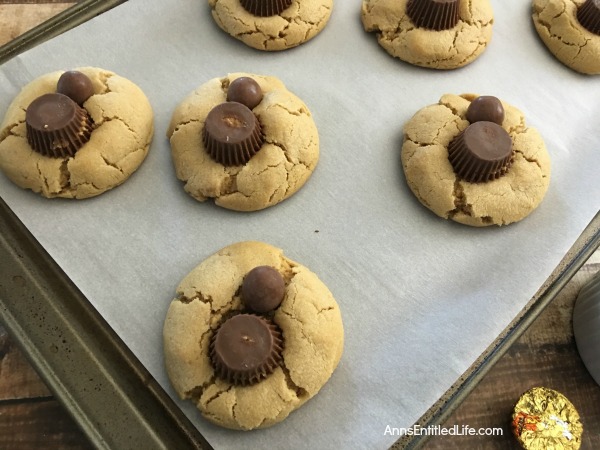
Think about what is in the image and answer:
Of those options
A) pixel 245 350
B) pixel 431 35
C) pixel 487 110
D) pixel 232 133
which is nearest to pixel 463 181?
pixel 487 110

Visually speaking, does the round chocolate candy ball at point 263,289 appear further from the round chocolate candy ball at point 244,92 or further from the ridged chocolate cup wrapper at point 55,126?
the ridged chocolate cup wrapper at point 55,126

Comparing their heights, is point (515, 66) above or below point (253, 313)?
above

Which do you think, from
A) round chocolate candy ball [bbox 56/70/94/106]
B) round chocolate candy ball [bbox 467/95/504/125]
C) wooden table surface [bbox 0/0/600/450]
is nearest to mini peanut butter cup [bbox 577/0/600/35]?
round chocolate candy ball [bbox 467/95/504/125]

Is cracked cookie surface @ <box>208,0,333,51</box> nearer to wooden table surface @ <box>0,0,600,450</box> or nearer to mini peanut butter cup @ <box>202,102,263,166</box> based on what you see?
A: mini peanut butter cup @ <box>202,102,263,166</box>

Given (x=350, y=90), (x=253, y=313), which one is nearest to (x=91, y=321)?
(x=253, y=313)

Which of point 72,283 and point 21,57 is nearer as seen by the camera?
point 72,283

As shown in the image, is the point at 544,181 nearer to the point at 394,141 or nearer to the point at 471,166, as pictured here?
the point at 471,166
